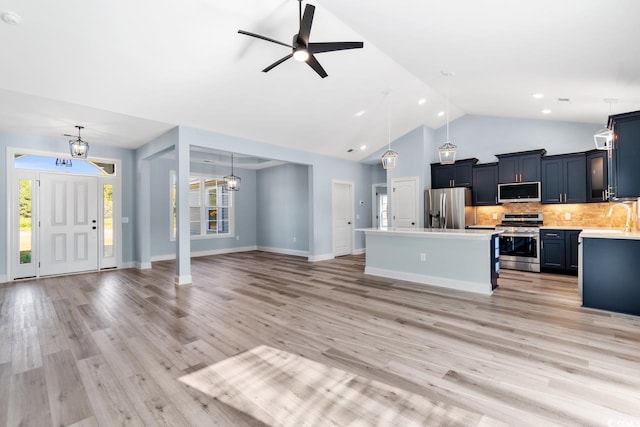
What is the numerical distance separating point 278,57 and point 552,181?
19.0 feet

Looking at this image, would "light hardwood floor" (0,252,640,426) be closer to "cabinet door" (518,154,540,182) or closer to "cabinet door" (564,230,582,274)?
"cabinet door" (564,230,582,274)

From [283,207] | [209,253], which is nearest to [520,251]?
[283,207]

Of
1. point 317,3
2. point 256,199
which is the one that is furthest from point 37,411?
point 256,199

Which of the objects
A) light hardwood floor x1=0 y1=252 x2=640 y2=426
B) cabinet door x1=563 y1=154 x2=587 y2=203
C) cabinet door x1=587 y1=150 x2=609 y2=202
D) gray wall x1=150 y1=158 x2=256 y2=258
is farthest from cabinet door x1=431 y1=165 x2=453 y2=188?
gray wall x1=150 y1=158 x2=256 y2=258

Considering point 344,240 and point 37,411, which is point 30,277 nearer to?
point 37,411

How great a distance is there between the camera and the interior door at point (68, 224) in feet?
19.1

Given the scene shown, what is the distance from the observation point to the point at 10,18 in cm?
279

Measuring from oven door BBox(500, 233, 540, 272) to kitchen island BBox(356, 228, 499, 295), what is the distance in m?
1.75

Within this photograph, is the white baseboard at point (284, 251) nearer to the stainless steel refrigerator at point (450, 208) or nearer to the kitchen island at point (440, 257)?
the kitchen island at point (440, 257)

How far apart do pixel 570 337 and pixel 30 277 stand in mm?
8385

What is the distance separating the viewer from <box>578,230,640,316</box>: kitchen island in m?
3.41

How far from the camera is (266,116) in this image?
541cm

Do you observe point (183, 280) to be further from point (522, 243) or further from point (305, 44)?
point (522, 243)

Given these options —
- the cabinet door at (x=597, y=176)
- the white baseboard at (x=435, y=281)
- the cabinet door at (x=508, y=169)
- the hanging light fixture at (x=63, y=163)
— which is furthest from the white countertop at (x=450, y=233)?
the hanging light fixture at (x=63, y=163)
